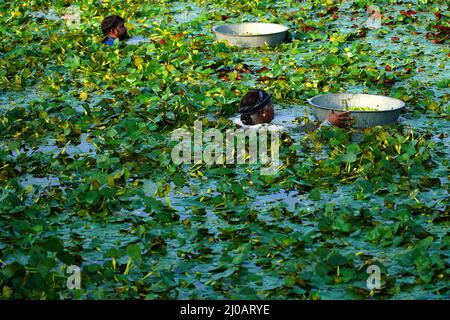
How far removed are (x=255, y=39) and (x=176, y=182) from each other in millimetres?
4148

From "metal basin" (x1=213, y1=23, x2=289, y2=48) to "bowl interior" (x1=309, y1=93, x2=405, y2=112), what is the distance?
2497mm

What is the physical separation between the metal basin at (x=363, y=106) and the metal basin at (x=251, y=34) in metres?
2.50

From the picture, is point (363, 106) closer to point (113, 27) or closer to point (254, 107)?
point (254, 107)

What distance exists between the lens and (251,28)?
9648 millimetres

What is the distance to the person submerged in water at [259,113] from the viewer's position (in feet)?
20.3

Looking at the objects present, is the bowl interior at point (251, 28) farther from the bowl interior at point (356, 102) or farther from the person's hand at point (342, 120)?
the person's hand at point (342, 120)

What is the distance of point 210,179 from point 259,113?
1.02 m

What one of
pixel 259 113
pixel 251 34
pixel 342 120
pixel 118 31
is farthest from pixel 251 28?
pixel 342 120

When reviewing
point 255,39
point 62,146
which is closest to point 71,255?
point 62,146

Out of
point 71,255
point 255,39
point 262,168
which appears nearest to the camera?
point 71,255

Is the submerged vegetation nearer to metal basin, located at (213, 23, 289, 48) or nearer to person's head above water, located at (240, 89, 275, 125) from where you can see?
metal basin, located at (213, 23, 289, 48)

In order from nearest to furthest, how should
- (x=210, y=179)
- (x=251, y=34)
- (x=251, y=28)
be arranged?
(x=210, y=179) → (x=251, y=34) → (x=251, y=28)
